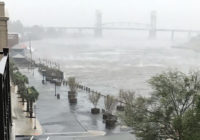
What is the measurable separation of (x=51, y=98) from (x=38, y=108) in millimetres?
6602

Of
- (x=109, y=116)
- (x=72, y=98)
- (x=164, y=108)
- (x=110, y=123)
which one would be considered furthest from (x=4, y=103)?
(x=72, y=98)

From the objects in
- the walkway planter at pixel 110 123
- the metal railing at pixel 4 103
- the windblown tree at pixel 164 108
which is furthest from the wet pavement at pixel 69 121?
the metal railing at pixel 4 103

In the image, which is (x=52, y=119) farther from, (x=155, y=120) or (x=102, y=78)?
(x=102, y=78)

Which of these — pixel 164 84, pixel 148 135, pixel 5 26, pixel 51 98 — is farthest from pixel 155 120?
pixel 51 98

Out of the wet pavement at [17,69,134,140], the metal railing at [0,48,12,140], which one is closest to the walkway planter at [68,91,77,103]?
the wet pavement at [17,69,134,140]

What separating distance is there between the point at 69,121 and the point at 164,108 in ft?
45.8

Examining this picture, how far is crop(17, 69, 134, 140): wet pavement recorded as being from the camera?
2822cm

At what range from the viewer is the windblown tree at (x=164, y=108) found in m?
19.8

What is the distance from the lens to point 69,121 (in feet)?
108

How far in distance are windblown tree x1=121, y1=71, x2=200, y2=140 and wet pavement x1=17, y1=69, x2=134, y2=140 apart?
21.8 ft

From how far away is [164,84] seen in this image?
840 inches

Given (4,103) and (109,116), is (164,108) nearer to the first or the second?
(109,116)

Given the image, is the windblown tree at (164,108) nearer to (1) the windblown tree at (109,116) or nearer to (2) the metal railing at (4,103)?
(1) the windblown tree at (109,116)

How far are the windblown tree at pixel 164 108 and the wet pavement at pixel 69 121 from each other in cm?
665
